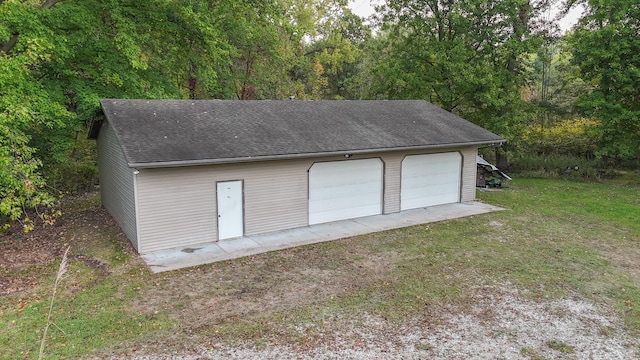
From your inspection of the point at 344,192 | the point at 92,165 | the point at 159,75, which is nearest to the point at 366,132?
the point at 344,192

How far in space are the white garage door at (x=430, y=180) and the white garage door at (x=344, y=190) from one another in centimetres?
116

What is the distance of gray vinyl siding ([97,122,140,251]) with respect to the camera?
A: 10188mm

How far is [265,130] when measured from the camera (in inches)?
477

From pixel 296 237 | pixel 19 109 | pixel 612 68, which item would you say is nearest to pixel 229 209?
pixel 296 237

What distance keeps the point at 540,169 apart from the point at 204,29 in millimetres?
18391

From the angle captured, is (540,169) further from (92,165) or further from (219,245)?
(92,165)

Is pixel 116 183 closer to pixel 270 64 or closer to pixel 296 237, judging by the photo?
pixel 296 237

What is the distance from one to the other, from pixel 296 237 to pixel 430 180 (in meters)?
5.79

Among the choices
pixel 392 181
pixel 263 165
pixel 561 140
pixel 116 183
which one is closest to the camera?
pixel 263 165

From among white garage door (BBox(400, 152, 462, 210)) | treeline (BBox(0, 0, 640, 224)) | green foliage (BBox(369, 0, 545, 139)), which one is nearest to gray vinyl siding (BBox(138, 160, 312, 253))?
treeline (BBox(0, 0, 640, 224))

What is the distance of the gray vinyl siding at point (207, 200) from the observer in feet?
32.1

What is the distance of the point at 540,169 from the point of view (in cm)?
2247

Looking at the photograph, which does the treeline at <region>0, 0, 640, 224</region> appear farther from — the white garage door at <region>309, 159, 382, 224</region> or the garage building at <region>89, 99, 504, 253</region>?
the white garage door at <region>309, 159, 382, 224</region>

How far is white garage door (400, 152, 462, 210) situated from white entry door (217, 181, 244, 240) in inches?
223
